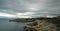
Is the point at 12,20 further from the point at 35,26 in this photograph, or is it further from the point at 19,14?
the point at 35,26

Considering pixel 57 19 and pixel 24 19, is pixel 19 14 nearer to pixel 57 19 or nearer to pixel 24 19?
pixel 24 19

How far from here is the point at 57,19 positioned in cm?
257

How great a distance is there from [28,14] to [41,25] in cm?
41

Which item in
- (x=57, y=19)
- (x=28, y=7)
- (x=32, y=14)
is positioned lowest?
(x=57, y=19)

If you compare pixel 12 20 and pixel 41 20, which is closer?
pixel 12 20

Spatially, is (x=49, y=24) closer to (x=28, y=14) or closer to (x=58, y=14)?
(x=58, y=14)

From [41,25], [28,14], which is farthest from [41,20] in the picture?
[28,14]

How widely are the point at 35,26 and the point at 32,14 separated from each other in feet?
1.13

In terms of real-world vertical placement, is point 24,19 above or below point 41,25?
above

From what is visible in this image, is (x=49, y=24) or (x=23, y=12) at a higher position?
(x=23, y=12)

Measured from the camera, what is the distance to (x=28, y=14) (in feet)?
8.87

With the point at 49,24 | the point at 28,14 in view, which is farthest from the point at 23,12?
the point at 49,24

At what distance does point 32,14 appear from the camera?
271 cm

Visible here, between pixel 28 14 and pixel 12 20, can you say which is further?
pixel 28 14
